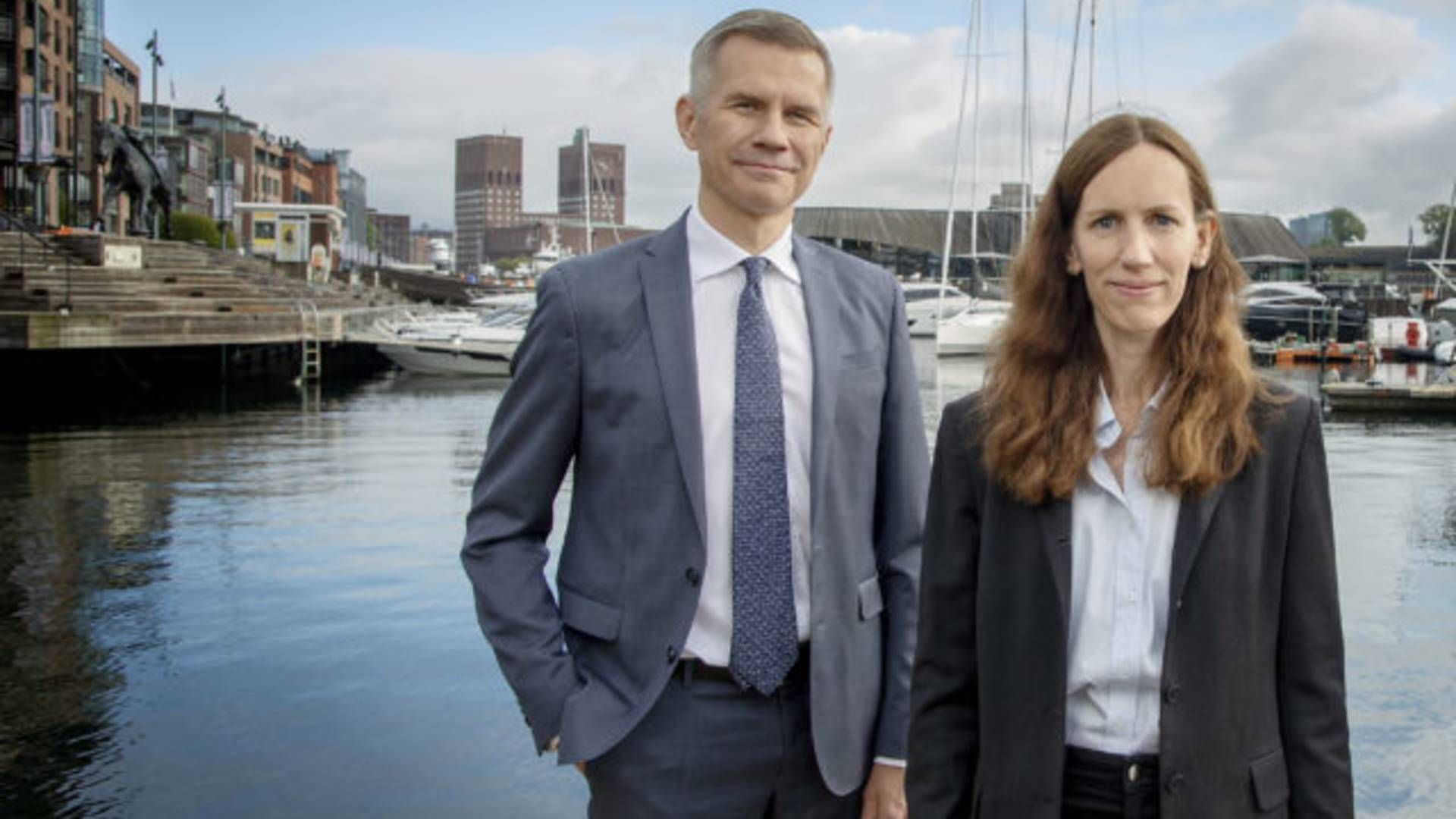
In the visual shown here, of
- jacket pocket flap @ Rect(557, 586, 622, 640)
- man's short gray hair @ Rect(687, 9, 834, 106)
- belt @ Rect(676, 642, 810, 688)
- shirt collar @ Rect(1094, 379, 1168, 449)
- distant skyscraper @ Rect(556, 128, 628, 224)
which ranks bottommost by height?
belt @ Rect(676, 642, 810, 688)

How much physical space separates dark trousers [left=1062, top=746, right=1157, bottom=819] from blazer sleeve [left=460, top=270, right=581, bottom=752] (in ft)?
3.12

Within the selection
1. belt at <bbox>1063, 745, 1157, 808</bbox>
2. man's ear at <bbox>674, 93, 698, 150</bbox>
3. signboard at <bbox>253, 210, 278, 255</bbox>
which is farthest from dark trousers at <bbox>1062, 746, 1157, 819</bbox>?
signboard at <bbox>253, 210, 278, 255</bbox>

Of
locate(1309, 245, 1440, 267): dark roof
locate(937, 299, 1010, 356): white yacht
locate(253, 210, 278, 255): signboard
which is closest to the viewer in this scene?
locate(937, 299, 1010, 356): white yacht

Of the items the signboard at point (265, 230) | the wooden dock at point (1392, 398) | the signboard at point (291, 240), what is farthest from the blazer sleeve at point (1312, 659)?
the signboard at point (265, 230)

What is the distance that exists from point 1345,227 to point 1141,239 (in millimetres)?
163623

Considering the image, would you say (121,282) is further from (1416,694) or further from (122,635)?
(1416,694)

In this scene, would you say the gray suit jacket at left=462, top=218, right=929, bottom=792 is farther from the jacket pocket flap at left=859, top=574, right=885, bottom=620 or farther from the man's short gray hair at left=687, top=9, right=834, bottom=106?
the man's short gray hair at left=687, top=9, right=834, bottom=106

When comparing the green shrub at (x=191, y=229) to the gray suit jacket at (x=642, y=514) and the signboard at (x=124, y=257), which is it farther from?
the gray suit jacket at (x=642, y=514)

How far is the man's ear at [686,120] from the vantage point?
282 centimetres

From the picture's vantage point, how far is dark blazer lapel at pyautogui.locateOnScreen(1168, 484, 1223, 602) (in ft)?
7.02

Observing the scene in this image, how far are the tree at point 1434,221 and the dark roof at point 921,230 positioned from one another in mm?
32812

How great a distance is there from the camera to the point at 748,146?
106 inches

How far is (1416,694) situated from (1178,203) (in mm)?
5327

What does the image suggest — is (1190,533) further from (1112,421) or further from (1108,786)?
(1108,786)
